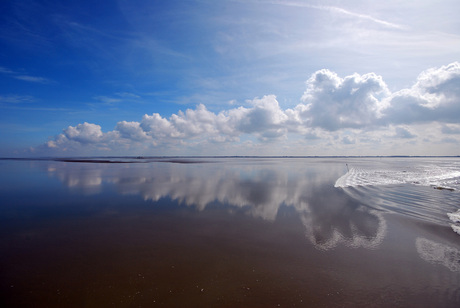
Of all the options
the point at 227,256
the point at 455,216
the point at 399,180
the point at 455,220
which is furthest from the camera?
the point at 399,180

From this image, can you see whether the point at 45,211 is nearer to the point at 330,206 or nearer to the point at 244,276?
the point at 244,276

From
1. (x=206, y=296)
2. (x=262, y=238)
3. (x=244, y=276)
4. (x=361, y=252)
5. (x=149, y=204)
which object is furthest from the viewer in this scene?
(x=149, y=204)

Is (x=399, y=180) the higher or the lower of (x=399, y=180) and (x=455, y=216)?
the higher

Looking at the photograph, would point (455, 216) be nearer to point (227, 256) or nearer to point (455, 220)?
point (455, 220)

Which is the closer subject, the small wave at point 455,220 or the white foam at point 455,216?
the small wave at point 455,220

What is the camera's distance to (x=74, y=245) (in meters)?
8.46

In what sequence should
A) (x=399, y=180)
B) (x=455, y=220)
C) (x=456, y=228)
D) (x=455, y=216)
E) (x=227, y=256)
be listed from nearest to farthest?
(x=227, y=256), (x=456, y=228), (x=455, y=220), (x=455, y=216), (x=399, y=180)

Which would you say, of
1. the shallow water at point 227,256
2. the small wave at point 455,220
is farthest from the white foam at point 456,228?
the shallow water at point 227,256

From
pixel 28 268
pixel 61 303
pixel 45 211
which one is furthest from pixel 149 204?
pixel 61 303

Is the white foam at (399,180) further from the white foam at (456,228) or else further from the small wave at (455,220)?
the white foam at (456,228)

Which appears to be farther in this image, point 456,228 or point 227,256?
point 456,228

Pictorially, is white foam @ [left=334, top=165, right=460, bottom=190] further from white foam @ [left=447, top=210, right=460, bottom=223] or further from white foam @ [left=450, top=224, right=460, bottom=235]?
white foam @ [left=450, top=224, right=460, bottom=235]

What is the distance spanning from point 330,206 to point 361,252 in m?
7.42

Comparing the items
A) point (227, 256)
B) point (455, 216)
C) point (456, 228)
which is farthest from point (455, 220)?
point (227, 256)
